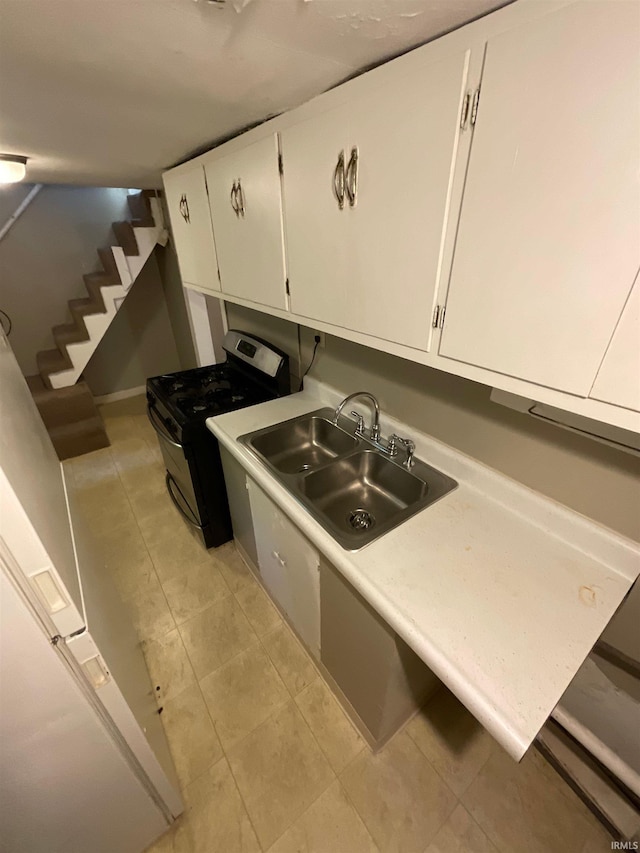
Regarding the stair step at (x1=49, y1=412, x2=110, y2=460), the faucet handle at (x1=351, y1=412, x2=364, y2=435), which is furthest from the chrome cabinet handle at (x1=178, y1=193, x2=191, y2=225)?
the stair step at (x1=49, y1=412, x2=110, y2=460)

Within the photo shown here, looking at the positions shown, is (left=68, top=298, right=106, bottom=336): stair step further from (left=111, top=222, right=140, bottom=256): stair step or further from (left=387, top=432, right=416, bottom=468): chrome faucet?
(left=387, top=432, right=416, bottom=468): chrome faucet

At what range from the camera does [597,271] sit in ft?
1.85

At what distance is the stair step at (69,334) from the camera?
10.2ft

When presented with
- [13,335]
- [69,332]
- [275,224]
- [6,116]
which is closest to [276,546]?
[275,224]

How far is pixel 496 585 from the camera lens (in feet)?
2.85

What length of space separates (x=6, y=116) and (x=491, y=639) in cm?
200

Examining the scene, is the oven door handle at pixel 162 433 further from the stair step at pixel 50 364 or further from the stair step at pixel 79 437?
the stair step at pixel 50 364

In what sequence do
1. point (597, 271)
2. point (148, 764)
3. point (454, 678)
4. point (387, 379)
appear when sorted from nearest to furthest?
point (597, 271), point (454, 678), point (148, 764), point (387, 379)

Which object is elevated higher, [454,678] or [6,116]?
[6,116]

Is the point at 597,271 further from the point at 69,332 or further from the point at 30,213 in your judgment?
the point at 30,213

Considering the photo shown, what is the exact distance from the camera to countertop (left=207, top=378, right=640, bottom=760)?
0.69 metres

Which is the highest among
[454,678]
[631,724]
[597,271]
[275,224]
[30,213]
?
[30,213]

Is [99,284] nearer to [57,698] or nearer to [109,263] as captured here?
[109,263]

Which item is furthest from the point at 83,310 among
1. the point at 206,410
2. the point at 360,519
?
the point at 360,519
